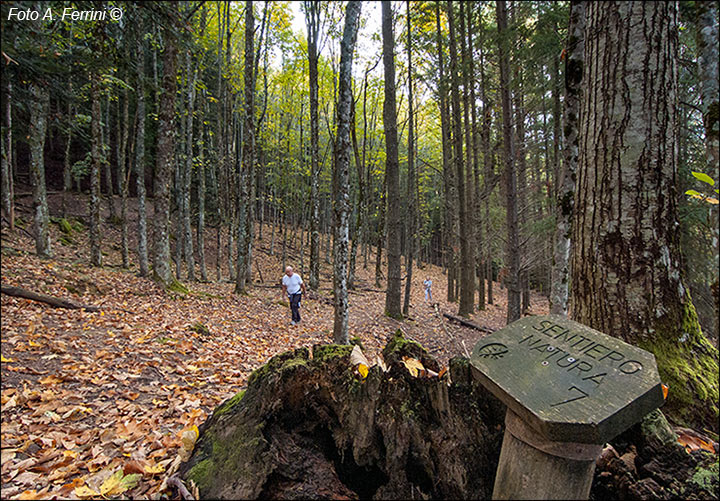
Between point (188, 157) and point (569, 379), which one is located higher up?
point (188, 157)

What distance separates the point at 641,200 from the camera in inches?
111

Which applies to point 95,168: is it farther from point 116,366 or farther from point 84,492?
point 84,492

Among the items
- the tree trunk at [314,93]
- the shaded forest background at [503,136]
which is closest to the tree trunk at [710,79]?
the shaded forest background at [503,136]

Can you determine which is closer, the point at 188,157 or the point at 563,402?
the point at 563,402

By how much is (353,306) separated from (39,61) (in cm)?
1134

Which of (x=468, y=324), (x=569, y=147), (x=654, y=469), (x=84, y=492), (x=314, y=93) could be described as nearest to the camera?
(x=654, y=469)

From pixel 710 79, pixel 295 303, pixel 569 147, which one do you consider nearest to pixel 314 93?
pixel 295 303

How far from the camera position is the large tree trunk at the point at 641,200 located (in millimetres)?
2752

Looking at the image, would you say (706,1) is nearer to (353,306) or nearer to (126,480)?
(126,480)

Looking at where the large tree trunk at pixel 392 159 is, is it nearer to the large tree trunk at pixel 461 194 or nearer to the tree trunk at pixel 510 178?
the large tree trunk at pixel 461 194

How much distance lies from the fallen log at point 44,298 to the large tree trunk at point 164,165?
3008 mm

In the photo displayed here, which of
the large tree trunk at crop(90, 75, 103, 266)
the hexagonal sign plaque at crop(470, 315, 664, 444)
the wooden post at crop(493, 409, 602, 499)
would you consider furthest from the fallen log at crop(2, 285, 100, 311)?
the wooden post at crop(493, 409, 602, 499)

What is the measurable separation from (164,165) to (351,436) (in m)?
9.58

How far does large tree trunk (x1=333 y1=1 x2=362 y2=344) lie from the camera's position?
6.80 metres
